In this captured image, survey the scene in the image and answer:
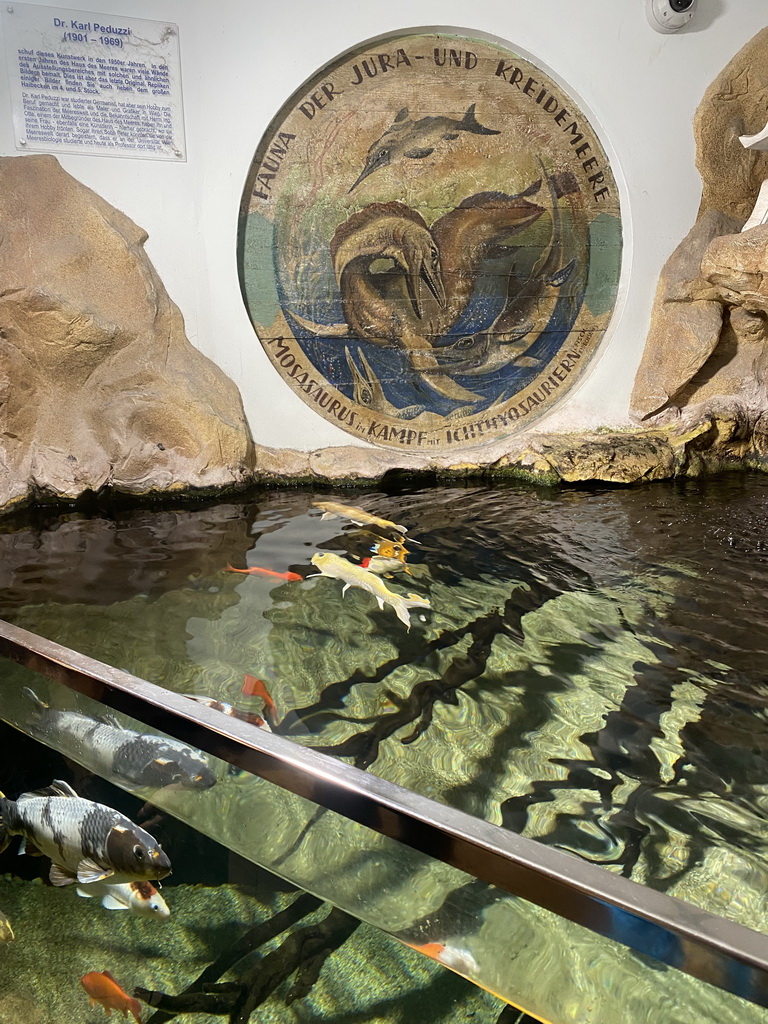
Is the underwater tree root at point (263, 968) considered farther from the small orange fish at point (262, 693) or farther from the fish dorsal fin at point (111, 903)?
the small orange fish at point (262, 693)

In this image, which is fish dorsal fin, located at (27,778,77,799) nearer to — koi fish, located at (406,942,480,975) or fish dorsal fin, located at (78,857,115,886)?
fish dorsal fin, located at (78,857,115,886)

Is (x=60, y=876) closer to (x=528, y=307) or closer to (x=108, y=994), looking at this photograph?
(x=108, y=994)

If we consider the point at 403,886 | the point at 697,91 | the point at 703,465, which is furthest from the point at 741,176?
the point at 403,886

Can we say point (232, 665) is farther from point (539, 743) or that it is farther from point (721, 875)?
point (721, 875)

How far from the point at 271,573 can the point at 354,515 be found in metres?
0.93

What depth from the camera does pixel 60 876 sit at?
1340 mm

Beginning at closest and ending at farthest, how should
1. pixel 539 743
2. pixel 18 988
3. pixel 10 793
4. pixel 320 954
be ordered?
1. pixel 320 954
2. pixel 18 988
3. pixel 10 793
4. pixel 539 743

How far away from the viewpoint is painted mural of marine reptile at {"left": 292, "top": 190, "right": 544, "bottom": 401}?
16.0ft

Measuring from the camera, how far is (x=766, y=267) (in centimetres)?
444

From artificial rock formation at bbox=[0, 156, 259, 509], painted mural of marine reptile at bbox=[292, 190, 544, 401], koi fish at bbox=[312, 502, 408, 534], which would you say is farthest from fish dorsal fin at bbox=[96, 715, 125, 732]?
painted mural of marine reptile at bbox=[292, 190, 544, 401]

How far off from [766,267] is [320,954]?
14.6 feet

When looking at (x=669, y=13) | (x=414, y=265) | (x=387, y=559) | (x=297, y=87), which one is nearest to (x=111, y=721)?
(x=387, y=559)

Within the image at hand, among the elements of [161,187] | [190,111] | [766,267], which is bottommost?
[766,267]

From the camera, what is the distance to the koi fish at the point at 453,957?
3.16ft
